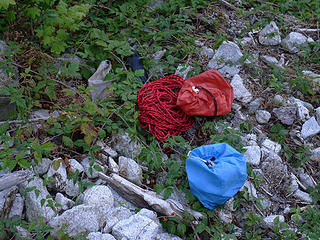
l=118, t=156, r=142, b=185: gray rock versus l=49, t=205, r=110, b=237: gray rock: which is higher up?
l=49, t=205, r=110, b=237: gray rock

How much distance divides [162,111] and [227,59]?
3.96ft

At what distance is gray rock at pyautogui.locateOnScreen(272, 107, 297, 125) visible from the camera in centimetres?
331

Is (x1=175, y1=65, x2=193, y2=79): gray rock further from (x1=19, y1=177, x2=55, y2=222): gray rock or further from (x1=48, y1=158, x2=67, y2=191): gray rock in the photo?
(x1=19, y1=177, x2=55, y2=222): gray rock

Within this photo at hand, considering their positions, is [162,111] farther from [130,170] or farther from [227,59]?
[227,59]

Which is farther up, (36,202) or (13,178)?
(13,178)

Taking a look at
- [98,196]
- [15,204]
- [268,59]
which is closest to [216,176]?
[98,196]

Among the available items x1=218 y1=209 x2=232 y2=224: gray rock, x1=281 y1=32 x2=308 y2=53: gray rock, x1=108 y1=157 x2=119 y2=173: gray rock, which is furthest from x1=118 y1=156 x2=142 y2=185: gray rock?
x1=281 y1=32 x2=308 y2=53: gray rock

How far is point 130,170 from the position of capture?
2771 mm

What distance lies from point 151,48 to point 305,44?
7.03 ft

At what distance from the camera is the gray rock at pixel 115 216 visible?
2307 millimetres

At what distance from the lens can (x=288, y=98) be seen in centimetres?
356

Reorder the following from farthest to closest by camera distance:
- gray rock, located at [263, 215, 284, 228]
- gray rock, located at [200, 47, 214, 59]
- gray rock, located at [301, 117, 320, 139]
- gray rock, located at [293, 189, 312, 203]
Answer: gray rock, located at [200, 47, 214, 59] → gray rock, located at [301, 117, 320, 139] → gray rock, located at [293, 189, 312, 203] → gray rock, located at [263, 215, 284, 228]

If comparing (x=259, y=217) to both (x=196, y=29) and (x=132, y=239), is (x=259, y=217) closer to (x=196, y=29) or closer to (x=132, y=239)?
(x=132, y=239)

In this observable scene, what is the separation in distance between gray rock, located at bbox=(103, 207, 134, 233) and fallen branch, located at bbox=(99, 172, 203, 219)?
14 centimetres
